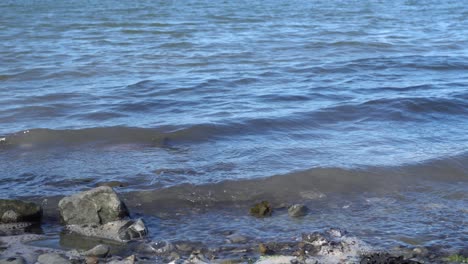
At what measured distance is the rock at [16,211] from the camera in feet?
20.6

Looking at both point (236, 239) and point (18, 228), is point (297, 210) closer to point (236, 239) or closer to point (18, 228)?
point (236, 239)

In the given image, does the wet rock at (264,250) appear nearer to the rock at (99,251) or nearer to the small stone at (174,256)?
the small stone at (174,256)

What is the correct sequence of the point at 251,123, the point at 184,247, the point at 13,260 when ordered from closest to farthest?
the point at 13,260 → the point at 184,247 → the point at 251,123

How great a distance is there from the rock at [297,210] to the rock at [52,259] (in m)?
2.17

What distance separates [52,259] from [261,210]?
2.02 meters

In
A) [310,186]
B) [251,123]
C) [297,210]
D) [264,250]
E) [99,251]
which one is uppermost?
[99,251]

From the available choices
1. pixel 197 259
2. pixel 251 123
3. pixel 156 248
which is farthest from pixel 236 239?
pixel 251 123

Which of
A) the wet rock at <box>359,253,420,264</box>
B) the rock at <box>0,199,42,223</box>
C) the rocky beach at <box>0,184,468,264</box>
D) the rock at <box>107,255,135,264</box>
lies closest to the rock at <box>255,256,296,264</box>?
the rocky beach at <box>0,184,468,264</box>

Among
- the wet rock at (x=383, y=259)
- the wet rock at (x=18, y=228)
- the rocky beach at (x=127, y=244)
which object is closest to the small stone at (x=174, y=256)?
the rocky beach at (x=127, y=244)

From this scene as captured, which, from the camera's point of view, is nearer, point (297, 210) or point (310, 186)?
point (297, 210)

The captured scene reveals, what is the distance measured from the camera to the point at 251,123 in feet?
33.1

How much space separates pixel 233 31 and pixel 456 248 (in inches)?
647

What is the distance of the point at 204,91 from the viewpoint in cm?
1251

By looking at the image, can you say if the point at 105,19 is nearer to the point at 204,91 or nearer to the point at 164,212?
the point at 204,91
